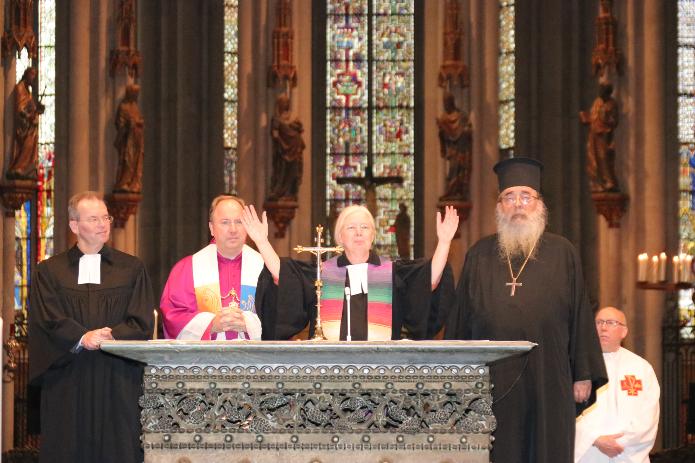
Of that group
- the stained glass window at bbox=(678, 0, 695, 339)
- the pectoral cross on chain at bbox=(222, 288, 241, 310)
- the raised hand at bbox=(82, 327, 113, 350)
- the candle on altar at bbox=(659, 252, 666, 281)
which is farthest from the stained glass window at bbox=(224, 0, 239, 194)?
the raised hand at bbox=(82, 327, 113, 350)

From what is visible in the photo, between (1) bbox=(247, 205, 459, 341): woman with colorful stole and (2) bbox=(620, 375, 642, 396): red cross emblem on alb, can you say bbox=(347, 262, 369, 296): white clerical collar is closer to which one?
(1) bbox=(247, 205, 459, 341): woman with colorful stole

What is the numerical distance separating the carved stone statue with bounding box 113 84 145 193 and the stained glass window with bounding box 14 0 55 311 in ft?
4.21

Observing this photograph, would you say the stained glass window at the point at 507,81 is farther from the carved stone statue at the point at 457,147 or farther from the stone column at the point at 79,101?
the stone column at the point at 79,101

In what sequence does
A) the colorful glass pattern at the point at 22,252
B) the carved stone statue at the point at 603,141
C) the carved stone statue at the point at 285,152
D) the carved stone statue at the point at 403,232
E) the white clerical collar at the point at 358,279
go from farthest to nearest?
the carved stone statue at the point at 403,232 → the carved stone statue at the point at 285,152 → the colorful glass pattern at the point at 22,252 → the carved stone statue at the point at 603,141 → the white clerical collar at the point at 358,279

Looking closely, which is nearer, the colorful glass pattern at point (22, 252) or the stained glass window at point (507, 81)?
the colorful glass pattern at point (22, 252)

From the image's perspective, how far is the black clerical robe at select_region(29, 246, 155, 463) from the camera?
7926 mm

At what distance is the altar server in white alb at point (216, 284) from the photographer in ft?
26.2

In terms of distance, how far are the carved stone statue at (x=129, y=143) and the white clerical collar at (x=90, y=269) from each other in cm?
1020

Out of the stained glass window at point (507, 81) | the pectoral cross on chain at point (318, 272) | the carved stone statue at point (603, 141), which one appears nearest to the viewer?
the pectoral cross on chain at point (318, 272)

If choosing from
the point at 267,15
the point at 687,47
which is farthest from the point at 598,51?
the point at 267,15

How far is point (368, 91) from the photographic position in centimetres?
2091

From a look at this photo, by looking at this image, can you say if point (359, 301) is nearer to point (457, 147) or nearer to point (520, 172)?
point (520, 172)

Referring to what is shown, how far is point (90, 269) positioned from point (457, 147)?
1164 cm

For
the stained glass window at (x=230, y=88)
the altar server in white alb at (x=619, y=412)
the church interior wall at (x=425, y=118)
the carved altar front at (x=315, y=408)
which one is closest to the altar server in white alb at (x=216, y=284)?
the carved altar front at (x=315, y=408)
